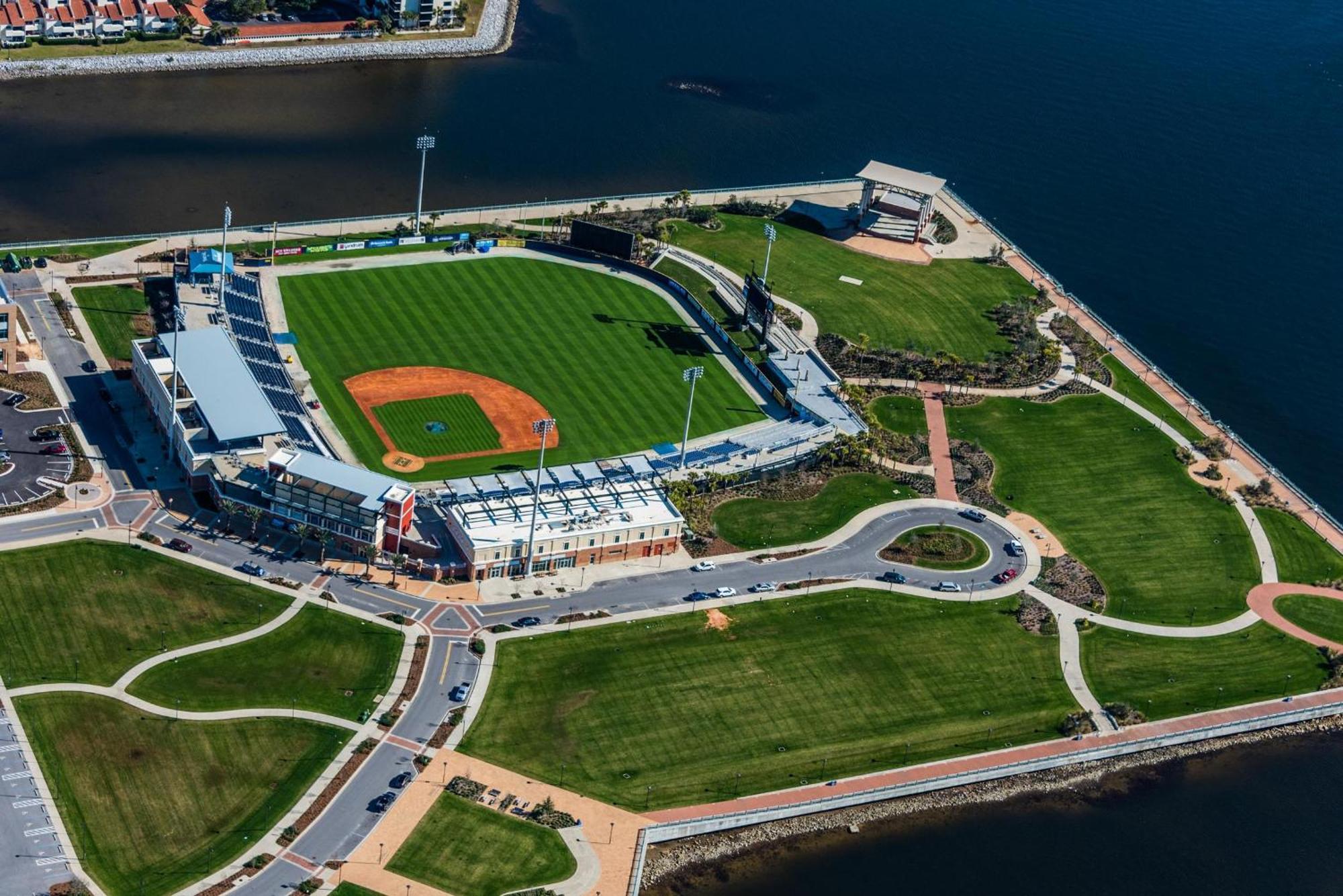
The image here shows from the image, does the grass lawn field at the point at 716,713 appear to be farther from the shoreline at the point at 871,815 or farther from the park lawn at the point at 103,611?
the park lawn at the point at 103,611

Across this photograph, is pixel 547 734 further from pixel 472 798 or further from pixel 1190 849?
pixel 1190 849

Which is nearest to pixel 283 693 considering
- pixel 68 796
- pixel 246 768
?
pixel 246 768

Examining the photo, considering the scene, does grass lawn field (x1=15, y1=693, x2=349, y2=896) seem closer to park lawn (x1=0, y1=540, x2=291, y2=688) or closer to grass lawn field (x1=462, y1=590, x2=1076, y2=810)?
park lawn (x1=0, y1=540, x2=291, y2=688)

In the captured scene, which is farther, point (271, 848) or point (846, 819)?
point (846, 819)

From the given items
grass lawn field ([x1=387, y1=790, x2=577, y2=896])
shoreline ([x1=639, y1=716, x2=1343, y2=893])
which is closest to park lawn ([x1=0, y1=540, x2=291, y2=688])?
grass lawn field ([x1=387, y1=790, x2=577, y2=896])

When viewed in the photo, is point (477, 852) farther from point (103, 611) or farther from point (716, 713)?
point (103, 611)

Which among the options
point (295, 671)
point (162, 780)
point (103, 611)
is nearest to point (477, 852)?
point (162, 780)
